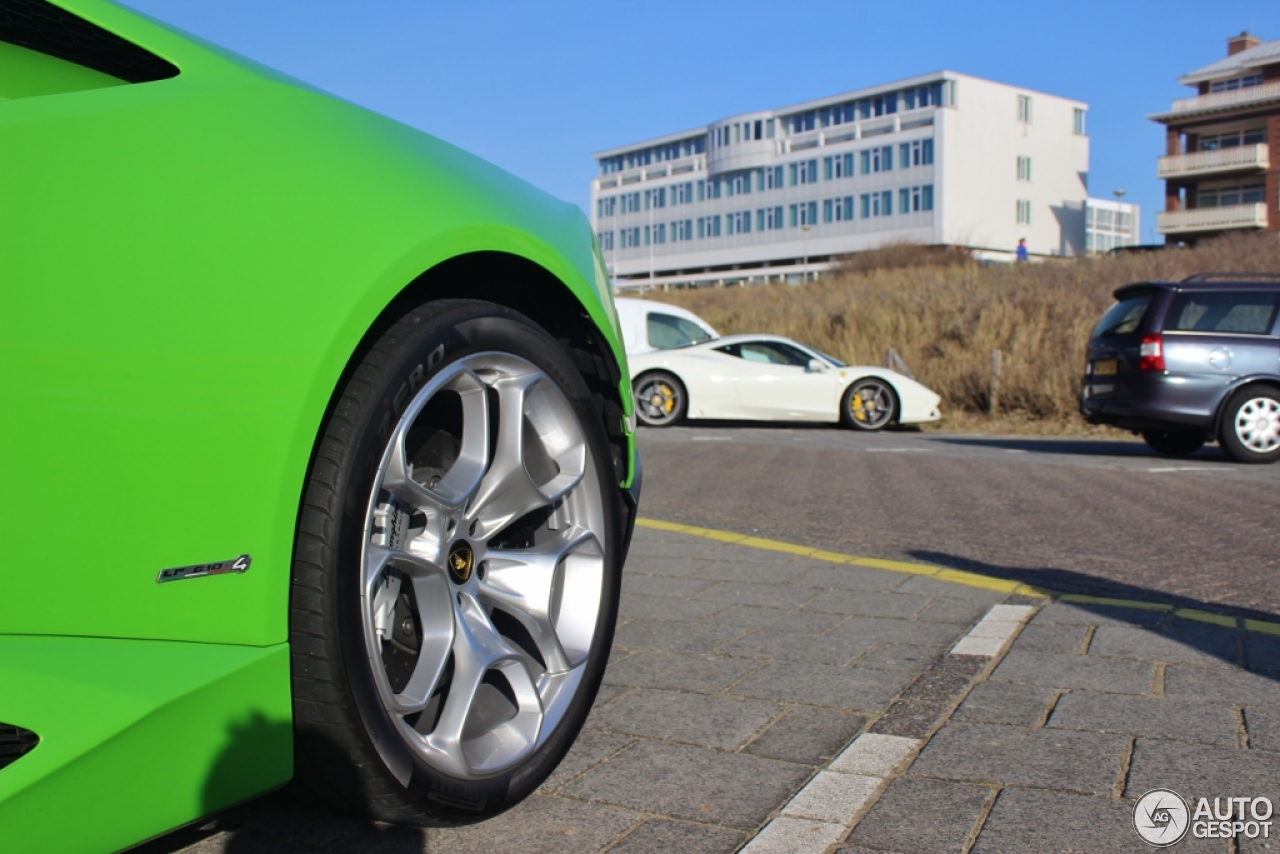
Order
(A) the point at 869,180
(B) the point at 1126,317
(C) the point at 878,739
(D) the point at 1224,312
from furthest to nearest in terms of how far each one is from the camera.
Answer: (A) the point at 869,180 → (B) the point at 1126,317 → (D) the point at 1224,312 → (C) the point at 878,739

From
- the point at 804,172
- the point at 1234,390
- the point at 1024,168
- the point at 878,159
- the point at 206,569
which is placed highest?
the point at 878,159

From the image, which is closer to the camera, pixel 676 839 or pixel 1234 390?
pixel 676 839

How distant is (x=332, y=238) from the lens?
191cm

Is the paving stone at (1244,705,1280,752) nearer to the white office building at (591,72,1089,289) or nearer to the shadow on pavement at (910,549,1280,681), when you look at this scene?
the shadow on pavement at (910,549,1280,681)

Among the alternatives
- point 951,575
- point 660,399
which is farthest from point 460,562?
point 660,399

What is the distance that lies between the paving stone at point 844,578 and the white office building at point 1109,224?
8838 cm

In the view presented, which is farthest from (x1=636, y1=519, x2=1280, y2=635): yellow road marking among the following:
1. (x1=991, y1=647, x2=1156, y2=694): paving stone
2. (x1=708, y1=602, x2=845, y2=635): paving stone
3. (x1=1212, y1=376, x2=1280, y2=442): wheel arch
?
(x1=1212, y1=376, x2=1280, y2=442): wheel arch

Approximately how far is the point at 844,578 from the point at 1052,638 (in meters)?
1.16

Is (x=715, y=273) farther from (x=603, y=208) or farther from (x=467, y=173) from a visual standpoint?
(x=467, y=173)

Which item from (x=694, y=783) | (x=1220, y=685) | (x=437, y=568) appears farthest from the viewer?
(x=1220, y=685)

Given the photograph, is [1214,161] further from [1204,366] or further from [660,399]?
[1204,366]

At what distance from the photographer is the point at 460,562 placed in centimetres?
230

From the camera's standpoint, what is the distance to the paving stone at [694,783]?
7.79 feet

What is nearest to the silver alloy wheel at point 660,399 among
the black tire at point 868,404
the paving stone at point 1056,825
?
the black tire at point 868,404
